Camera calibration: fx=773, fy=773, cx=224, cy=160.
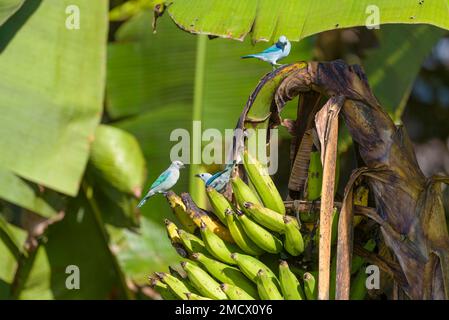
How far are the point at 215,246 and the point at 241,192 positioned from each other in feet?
0.37

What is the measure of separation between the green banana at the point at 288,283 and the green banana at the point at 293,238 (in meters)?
0.07

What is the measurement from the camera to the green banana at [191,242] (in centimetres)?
149

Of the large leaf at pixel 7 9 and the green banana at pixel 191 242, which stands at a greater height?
the large leaf at pixel 7 9

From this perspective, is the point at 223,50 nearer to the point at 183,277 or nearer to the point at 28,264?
the point at 28,264

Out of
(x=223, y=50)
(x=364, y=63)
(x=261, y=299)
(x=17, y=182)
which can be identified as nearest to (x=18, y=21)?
(x=17, y=182)

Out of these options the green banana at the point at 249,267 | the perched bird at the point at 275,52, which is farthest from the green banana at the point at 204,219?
the perched bird at the point at 275,52

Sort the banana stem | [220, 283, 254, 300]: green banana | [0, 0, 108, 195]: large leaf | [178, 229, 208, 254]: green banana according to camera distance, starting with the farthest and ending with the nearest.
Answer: [0, 0, 108, 195]: large leaf
[178, 229, 208, 254]: green banana
[220, 283, 254, 300]: green banana
the banana stem

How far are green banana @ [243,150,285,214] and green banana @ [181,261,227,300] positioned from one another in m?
0.18

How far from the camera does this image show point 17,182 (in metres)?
2.49

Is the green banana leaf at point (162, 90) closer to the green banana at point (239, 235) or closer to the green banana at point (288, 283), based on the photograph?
the green banana at point (239, 235)

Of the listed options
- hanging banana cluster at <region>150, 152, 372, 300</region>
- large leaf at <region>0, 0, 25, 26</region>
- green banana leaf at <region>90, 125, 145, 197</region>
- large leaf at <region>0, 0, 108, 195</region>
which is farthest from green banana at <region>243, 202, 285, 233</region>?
green banana leaf at <region>90, 125, 145, 197</region>

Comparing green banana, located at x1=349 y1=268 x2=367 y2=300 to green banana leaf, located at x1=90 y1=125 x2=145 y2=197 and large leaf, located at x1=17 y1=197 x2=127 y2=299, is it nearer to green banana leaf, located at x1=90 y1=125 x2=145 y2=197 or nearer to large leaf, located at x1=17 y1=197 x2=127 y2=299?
green banana leaf, located at x1=90 y1=125 x2=145 y2=197

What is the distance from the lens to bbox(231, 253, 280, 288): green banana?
1403 millimetres
